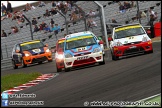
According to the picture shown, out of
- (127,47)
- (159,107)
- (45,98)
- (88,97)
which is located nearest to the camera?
(159,107)

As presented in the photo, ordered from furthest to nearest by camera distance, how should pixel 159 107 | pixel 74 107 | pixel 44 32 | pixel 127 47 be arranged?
pixel 44 32, pixel 127 47, pixel 74 107, pixel 159 107

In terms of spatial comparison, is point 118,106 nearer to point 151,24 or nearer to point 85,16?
point 85,16

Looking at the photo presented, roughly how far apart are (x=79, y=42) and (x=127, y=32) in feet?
7.91

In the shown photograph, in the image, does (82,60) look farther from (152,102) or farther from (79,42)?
(152,102)

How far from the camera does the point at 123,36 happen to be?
64.8 ft

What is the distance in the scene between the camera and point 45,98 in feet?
33.5

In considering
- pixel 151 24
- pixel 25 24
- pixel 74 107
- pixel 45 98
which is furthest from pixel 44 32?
pixel 74 107

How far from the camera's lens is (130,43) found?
19062 mm

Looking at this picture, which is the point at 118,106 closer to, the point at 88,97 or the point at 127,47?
the point at 88,97

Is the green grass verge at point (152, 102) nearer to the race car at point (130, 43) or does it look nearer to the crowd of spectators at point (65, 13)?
the race car at point (130, 43)

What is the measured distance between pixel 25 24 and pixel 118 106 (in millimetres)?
24380

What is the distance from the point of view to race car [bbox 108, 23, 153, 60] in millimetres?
18969

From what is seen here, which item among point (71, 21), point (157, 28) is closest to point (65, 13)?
point (71, 21)

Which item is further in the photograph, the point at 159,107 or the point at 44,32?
the point at 44,32
